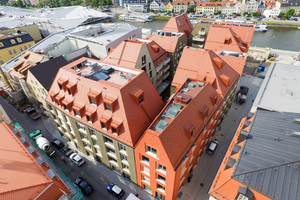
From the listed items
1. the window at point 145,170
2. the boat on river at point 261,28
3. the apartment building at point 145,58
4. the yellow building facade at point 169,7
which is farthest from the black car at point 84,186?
the yellow building facade at point 169,7

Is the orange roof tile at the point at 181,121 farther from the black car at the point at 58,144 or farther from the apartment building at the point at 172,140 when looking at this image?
the black car at the point at 58,144

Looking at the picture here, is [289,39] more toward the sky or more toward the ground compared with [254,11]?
more toward the ground

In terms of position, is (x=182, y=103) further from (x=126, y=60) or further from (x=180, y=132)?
(x=126, y=60)

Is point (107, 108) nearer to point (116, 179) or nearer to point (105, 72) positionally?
point (105, 72)

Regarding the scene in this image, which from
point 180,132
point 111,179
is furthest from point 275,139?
point 111,179

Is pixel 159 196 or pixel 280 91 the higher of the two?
pixel 280 91

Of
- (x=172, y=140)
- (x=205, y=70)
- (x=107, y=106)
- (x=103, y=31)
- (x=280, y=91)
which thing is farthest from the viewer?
(x=103, y=31)

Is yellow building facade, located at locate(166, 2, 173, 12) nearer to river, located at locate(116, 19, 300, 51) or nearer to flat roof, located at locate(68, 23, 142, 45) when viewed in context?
river, located at locate(116, 19, 300, 51)

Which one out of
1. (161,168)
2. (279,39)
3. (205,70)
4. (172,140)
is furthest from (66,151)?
(279,39)
